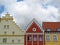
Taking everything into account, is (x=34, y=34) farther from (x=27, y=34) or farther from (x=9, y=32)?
(x=9, y=32)

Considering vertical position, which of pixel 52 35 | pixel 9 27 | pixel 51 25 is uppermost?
pixel 51 25

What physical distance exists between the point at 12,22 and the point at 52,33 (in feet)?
49.1

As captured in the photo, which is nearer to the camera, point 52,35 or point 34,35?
point 34,35

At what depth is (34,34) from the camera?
287ft

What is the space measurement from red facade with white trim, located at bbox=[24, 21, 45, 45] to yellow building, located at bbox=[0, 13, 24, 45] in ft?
6.98

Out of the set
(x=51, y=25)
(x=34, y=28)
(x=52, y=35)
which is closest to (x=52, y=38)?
Result: (x=52, y=35)

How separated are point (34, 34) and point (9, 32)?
29.6 feet

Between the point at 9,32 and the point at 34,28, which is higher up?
the point at 34,28

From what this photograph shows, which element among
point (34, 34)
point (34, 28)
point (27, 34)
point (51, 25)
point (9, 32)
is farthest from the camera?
point (51, 25)

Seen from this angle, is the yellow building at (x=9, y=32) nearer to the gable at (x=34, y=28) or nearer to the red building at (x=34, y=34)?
the red building at (x=34, y=34)

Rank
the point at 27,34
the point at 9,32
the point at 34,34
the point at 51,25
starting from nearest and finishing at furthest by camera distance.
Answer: the point at 27,34 < the point at 34,34 < the point at 9,32 < the point at 51,25

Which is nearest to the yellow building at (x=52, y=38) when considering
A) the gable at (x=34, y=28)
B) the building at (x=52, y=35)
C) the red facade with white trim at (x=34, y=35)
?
the building at (x=52, y=35)

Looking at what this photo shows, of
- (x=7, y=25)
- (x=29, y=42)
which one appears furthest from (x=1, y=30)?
(x=29, y=42)

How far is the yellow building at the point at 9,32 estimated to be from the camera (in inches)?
3413
